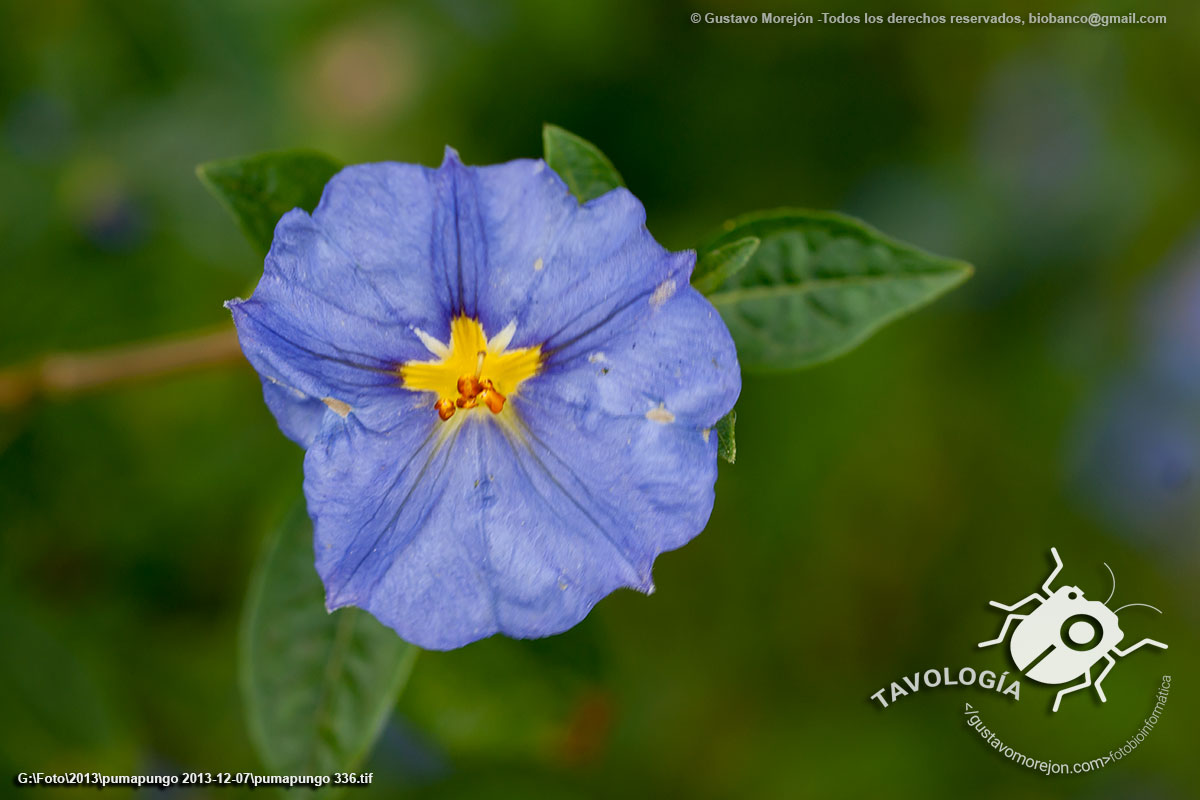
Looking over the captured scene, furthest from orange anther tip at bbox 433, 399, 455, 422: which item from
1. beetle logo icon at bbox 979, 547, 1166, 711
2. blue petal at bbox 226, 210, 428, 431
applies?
beetle logo icon at bbox 979, 547, 1166, 711

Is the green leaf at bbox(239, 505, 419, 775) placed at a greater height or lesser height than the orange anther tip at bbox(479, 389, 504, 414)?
lesser

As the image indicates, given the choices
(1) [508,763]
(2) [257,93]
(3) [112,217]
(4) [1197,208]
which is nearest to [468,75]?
(2) [257,93]

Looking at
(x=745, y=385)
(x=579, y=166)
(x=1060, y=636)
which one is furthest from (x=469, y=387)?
(x=745, y=385)

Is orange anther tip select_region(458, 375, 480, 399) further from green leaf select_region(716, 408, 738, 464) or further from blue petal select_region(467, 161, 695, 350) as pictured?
green leaf select_region(716, 408, 738, 464)

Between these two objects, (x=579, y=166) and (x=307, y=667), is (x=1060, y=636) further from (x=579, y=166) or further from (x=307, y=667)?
(x=307, y=667)

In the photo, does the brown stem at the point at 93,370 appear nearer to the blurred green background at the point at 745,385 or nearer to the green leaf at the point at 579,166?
the green leaf at the point at 579,166
